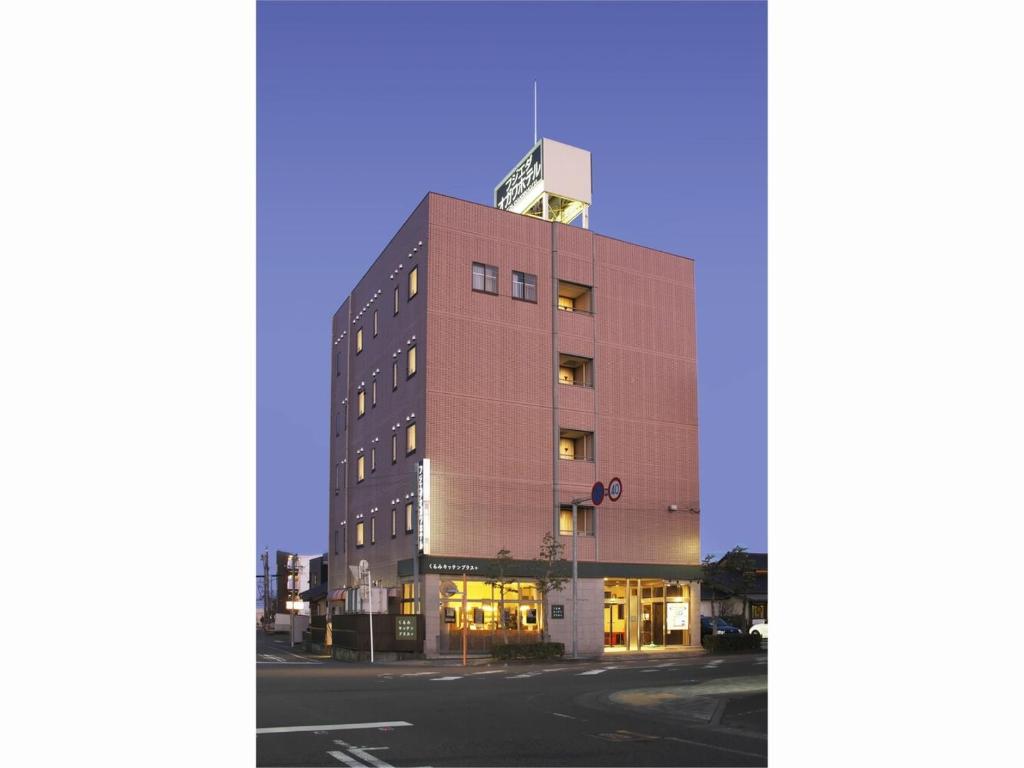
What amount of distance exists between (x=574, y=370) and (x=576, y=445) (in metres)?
3.58

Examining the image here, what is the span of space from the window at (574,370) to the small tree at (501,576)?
882 centimetres

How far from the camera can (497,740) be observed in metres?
12.2

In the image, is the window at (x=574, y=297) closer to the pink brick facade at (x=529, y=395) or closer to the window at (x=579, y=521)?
the pink brick facade at (x=529, y=395)

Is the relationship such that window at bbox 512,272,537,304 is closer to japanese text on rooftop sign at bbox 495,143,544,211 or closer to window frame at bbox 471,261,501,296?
window frame at bbox 471,261,501,296

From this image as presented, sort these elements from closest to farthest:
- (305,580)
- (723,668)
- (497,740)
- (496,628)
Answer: (497,740)
(723,668)
(496,628)
(305,580)

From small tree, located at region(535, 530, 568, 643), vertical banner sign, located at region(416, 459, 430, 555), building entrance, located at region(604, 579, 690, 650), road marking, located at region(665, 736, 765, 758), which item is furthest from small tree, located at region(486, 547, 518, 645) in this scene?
road marking, located at region(665, 736, 765, 758)

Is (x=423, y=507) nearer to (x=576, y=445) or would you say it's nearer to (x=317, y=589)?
(x=576, y=445)

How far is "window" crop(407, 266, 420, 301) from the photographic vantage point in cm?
4486

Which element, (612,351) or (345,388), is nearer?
(612,351)

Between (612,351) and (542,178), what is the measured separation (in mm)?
9254

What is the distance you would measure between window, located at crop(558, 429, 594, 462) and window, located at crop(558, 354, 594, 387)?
2.26 m
